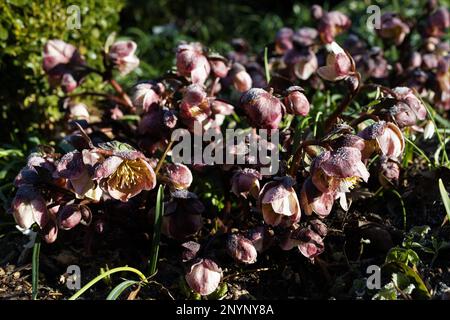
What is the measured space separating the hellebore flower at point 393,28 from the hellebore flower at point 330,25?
18 centimetres


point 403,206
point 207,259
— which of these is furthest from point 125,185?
point 403,206

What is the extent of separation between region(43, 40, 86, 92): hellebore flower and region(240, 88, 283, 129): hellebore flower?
2.14ft

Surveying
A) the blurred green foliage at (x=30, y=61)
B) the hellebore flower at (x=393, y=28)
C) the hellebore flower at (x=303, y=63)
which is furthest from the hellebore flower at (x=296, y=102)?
the blurred green foliage at (x=30, y=61)

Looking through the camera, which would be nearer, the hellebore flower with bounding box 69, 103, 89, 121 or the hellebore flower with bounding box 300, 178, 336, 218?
the hellebore flower with bounding box 300, 178, 336, 218

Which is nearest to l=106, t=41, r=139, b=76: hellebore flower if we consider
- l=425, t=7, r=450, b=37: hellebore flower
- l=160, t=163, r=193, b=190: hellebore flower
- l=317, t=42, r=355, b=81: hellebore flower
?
l=160, t=163, r=193, b=190: hellebore flower

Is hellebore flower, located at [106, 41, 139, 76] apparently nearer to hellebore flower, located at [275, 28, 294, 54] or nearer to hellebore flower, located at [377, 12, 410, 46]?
hellebore flower, located at [275, 28, 294, 54]

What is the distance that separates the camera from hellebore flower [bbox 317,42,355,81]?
1696 millimetres

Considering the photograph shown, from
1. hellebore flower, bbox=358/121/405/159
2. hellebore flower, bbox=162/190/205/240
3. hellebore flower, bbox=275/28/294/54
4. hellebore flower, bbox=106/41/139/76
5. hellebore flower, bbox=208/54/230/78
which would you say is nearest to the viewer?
hellebore flower, bbox=358/121/405/159

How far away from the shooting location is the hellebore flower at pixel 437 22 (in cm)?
236

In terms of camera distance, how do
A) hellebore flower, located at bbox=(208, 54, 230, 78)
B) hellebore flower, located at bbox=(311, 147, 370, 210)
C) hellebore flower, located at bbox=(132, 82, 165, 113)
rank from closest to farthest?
hellebore flower, located at bbox=(311, 147, 370, 210), hellebore flower, located at bbox=(132, 82, 165, 113), hellebore flower, located at bbox=(208, 54, 230, 78)

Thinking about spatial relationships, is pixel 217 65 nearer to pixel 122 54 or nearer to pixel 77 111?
pixel 122 54

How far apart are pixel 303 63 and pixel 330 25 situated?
192 millimetres

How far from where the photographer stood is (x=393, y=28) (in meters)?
2.37

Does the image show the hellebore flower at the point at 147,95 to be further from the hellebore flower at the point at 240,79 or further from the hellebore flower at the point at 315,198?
the hellebore flower at the point at 315,198
